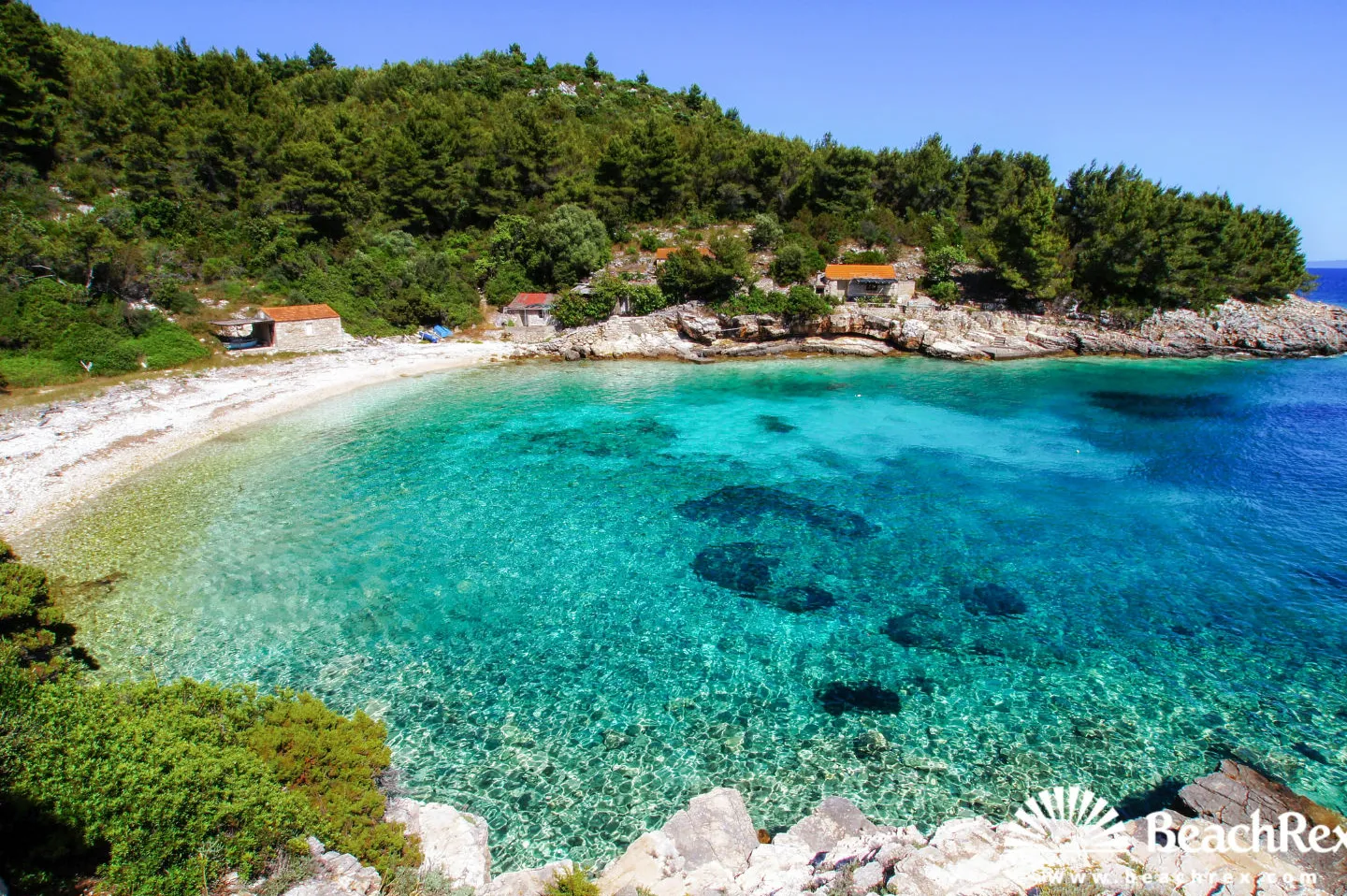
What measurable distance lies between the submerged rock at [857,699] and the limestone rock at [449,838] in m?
6.41

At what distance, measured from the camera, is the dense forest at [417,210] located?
1444 inches

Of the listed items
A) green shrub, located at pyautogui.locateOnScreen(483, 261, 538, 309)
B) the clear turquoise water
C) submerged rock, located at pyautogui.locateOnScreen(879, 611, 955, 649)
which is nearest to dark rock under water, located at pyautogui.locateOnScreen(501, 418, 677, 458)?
the clear turquoise water

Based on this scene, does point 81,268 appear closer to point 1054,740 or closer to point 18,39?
point 18,39

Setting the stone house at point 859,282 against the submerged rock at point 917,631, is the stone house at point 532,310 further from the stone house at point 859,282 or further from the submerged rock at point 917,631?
the submerged rock at point 917,631

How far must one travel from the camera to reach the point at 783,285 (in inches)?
2021

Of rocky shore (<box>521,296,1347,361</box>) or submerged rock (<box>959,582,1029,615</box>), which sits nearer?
submerged rock (<box>959,582,1029,615</box>)

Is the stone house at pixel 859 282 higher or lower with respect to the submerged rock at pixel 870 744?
higher

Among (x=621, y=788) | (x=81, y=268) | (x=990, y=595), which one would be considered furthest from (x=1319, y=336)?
(x=81, y=268)

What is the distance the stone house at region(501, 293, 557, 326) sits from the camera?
158ft

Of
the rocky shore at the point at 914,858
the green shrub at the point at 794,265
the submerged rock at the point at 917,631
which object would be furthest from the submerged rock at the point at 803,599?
the green shrub at the point at 794,265

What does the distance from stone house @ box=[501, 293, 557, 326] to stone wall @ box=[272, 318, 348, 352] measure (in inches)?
506

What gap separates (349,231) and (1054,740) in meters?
59.3

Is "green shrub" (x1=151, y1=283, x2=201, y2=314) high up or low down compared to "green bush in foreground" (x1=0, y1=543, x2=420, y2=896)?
up

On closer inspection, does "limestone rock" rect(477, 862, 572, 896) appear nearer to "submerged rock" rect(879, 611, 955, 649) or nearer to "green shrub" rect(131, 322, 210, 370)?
"submerged rock" rect(879, 611, 955, 649)
